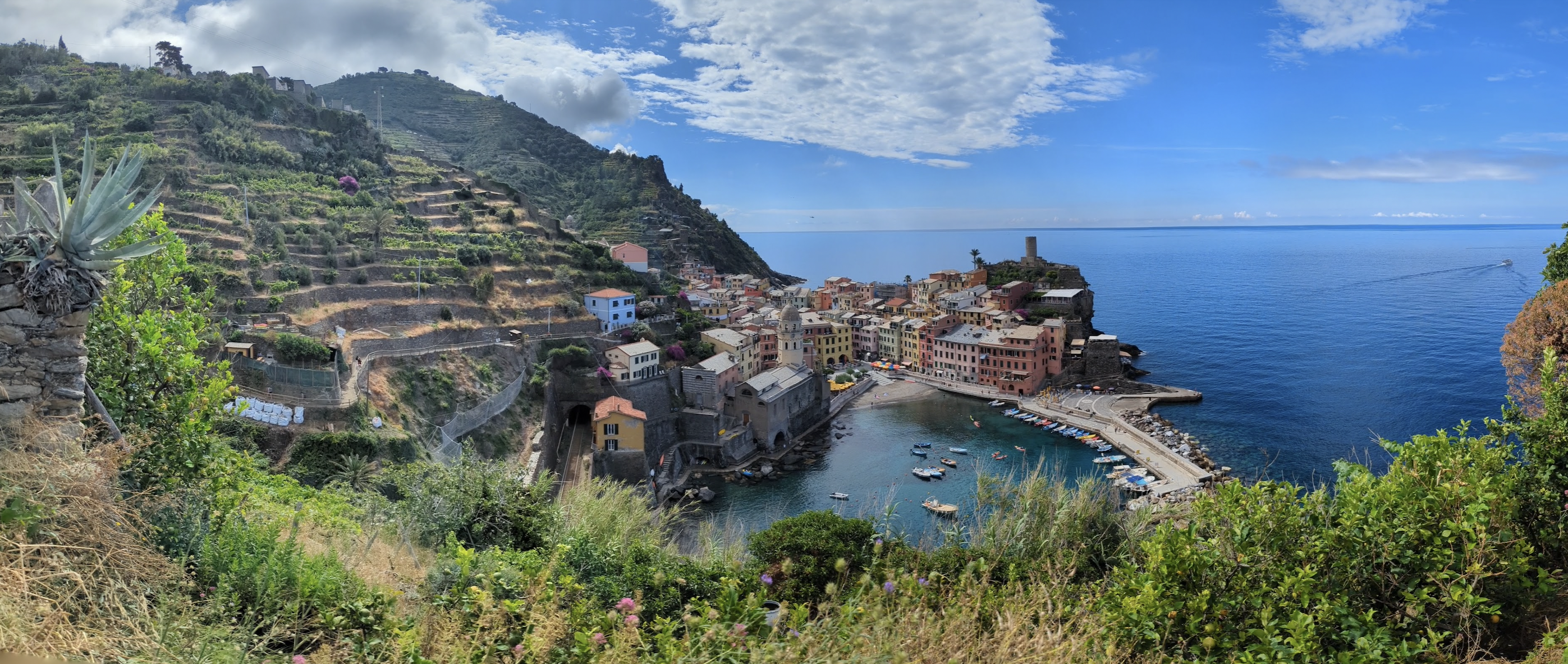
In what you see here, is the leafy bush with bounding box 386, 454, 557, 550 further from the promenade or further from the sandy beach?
the sandy beach

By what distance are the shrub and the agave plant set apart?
217 inches

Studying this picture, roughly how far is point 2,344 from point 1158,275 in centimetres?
12237

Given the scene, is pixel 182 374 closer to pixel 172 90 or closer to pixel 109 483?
pixel 109 483

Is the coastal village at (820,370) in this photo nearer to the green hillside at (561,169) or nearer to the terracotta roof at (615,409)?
the terracotta roof at (615,409)

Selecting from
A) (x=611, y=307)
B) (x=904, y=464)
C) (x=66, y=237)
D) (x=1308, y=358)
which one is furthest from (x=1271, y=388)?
(x=66, y=237)

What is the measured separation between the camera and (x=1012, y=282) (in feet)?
187

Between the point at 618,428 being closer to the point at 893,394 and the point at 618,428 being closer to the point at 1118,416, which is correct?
the point at 893,394

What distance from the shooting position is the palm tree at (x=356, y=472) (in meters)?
15.1

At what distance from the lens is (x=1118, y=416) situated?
34.6 metres

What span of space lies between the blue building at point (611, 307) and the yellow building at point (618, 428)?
7.62 m

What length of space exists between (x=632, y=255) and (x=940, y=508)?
2793 cm


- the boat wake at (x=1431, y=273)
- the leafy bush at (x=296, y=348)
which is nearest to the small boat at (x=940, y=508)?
A: the leafy bush at (x=296, y=348)

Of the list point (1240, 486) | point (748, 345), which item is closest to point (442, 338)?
point (748, 345)

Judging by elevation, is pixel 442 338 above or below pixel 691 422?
above
